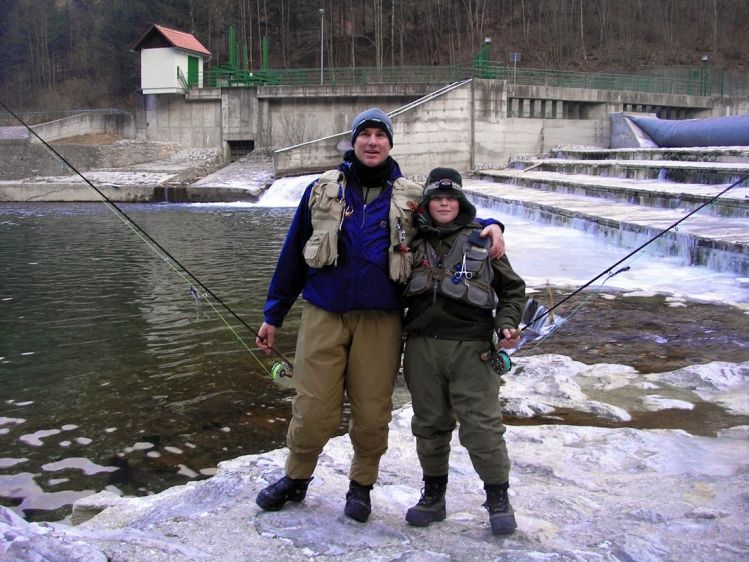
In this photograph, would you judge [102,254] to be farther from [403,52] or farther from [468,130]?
[403,52]

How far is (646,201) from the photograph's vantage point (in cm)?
Result: 1487

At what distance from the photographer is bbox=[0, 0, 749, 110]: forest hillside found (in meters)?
51.5

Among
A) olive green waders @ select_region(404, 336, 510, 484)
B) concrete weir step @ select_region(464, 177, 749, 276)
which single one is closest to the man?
olive green waders @ select_region(404, 336, 510, 484)

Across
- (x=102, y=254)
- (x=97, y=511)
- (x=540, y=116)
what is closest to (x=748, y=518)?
(x=97, y=511)

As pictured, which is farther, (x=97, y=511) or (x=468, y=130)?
(x=468, y=130)

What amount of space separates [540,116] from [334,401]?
29.9 meters

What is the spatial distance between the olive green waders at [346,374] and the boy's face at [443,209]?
444mm

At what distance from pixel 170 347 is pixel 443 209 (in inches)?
211

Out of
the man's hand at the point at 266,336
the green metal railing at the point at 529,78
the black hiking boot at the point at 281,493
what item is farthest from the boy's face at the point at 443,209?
the green metal railing at the point at 529,78

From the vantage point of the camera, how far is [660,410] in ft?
15.8

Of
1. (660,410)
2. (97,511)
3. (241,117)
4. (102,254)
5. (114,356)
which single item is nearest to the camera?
(97,511)

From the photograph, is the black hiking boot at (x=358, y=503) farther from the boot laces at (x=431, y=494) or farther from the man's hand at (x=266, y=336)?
the man's hand at (x=266, y=336)

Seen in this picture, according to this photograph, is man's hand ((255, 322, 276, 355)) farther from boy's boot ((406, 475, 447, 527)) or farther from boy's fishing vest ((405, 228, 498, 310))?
boy's boot ((406, 475, 447, 527))

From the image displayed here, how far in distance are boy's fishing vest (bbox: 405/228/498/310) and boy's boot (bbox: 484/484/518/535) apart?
29.2 inches
